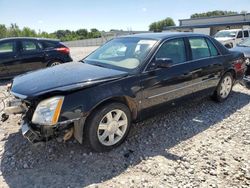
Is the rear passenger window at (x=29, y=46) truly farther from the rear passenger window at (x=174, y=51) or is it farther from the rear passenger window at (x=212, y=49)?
the rear passenger window at (x=212, y=49)

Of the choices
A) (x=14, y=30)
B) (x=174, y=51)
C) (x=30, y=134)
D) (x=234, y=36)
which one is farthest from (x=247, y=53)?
(x=14, y=30)

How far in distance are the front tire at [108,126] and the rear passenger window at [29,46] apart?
609cm

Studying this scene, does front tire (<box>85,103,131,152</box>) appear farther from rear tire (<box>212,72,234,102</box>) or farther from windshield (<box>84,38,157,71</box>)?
rear tire (<box>212,72,234,102</box>)

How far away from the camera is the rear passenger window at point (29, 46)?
27.5 ft

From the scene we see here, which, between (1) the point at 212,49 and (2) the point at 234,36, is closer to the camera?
(1) the point at 212,49

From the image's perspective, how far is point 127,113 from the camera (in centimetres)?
362

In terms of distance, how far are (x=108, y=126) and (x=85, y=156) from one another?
51 centimetres

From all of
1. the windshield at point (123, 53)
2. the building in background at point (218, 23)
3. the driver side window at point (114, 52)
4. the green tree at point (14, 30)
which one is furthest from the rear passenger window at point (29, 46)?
the green tree at point (14, 30)

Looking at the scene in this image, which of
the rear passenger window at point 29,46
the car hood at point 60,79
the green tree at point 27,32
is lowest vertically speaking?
the car hood at point 60,79

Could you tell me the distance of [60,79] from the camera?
3.38 m

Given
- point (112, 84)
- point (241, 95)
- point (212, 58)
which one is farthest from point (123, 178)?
point (241, 95)

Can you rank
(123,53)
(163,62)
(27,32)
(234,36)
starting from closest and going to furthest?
(163,62) < (123,53) < (234,36) < (27,32)

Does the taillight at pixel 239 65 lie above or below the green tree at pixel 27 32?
below

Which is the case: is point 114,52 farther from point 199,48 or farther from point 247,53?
point 247,53
